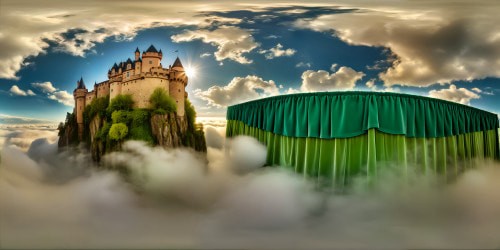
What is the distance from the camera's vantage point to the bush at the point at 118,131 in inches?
115

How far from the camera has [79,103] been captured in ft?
10.2

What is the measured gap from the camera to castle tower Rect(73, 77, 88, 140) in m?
3.11

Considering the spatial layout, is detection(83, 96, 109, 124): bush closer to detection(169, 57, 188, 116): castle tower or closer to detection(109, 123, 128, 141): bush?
detection(109, 123, 128, 141): bush

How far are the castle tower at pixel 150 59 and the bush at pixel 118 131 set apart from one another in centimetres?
43

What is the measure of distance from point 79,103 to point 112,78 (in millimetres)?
362

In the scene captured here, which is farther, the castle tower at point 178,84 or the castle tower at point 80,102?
the castle tower at point 80,102

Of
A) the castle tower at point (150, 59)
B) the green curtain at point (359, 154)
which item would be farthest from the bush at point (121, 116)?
the green curtain at point (359, 154)

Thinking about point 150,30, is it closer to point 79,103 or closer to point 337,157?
point 79,103

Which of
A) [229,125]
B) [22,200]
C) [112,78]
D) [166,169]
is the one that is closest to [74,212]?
[22,200]

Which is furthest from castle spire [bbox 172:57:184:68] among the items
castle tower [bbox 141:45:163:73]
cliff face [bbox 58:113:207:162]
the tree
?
the tree

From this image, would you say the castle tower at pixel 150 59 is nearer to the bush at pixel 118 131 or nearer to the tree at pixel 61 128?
the bush at pixel 118 131

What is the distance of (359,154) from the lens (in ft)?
9.87

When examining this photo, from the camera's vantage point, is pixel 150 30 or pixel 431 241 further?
pixel 150 30

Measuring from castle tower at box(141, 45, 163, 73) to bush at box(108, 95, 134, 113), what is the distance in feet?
0.78
